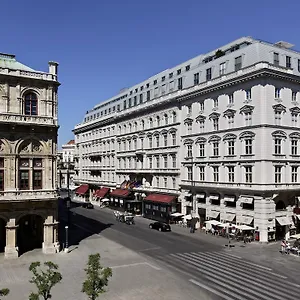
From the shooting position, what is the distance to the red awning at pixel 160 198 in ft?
197

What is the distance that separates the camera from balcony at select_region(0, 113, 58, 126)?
A: 118 feet

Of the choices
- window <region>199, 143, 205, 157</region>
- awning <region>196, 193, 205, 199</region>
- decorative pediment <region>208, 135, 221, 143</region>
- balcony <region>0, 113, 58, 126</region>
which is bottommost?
awning <region>196, 193, 205, 199</region>

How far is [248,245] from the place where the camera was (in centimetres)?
4244

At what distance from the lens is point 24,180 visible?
37.1m

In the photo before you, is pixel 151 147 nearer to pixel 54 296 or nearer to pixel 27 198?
pixel 27 198

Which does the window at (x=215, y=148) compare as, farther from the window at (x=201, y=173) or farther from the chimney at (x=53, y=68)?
the chimney at (x=53, y=68)

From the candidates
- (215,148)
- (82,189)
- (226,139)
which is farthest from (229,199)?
(82,189)

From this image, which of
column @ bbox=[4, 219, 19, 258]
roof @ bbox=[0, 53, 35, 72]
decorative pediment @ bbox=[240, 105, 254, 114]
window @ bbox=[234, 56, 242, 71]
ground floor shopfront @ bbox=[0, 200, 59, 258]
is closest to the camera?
column @ bbox=[4, 219, 19, 258]

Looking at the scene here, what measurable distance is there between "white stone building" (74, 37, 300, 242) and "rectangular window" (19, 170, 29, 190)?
84.0 ft

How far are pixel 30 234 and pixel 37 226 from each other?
4035 millimetres

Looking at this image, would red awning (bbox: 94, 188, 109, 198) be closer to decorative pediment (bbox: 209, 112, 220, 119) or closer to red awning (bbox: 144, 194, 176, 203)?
red awning (bbox: 144, 194, 176, 203)

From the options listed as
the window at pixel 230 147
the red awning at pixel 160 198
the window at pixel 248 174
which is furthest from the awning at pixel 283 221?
the red awning at pixel 160 198

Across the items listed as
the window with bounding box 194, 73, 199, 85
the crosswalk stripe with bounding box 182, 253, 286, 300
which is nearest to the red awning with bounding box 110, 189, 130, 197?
the window with bounding box 194, 73, 199, 85

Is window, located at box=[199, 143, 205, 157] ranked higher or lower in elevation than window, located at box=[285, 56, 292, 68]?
lower
